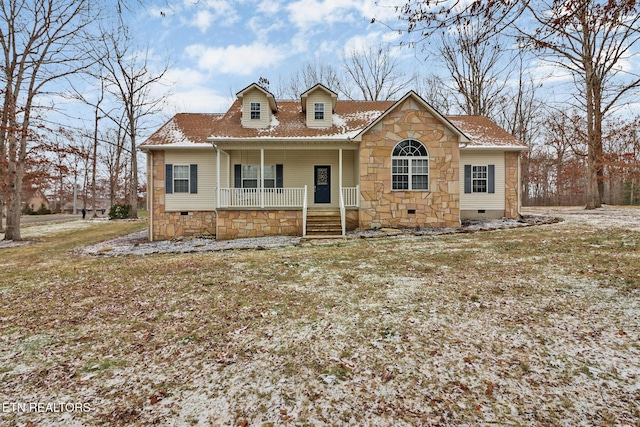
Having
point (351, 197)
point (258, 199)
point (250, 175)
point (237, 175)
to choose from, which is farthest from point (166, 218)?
point (351, 197)

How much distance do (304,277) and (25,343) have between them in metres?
3.62

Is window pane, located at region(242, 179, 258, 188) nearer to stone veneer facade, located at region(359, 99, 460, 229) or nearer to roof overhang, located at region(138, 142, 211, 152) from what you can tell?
roof overhang, located at region(138, 142, 211, 152)

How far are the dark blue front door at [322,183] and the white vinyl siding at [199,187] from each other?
4133 millimetres

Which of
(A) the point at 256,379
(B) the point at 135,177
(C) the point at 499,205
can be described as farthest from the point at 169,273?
(B) the point at 135,177

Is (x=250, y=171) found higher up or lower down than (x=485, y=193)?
higher up

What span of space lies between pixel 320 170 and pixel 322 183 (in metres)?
0.56

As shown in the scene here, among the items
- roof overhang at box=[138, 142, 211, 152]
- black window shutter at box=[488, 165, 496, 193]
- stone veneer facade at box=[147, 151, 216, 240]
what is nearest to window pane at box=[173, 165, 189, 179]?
stone veneer facade at box=[147, 151, 216, 240]

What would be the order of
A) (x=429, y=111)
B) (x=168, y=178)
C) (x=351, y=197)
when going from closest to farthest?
(x=429, y=111) < (x=351, y=197) < (x=168, y=178)

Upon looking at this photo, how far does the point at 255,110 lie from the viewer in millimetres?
12945

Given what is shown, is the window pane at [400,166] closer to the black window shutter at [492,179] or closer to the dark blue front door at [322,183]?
the dark blue front door at [322,183]

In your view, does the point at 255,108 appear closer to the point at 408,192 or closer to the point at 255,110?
the point at 255,110

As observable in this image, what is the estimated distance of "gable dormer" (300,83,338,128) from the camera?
13.0 m

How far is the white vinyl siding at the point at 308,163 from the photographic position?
12.9 m

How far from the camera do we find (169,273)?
6.09 metres
